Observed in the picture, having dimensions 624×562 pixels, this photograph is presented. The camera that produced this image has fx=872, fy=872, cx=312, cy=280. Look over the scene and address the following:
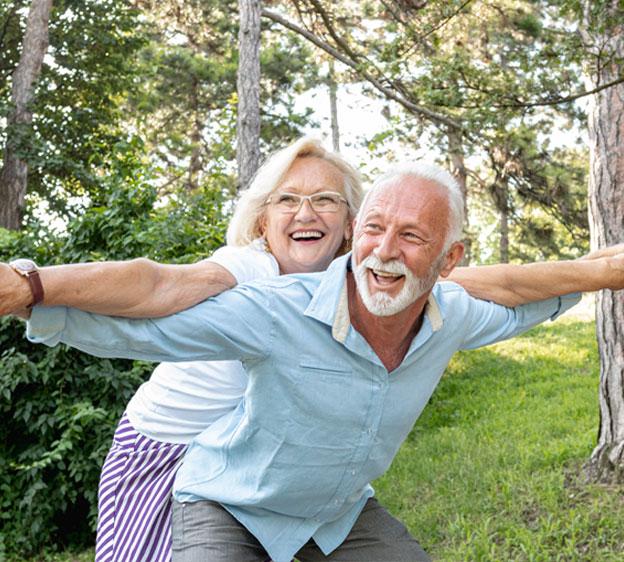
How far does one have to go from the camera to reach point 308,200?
309cm

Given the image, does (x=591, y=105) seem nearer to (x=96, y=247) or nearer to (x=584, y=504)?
(x=584, y=504)

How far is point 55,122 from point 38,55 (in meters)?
1.21

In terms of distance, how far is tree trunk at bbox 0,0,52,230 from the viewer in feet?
49.9

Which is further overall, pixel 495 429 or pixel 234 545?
pixel 495 429

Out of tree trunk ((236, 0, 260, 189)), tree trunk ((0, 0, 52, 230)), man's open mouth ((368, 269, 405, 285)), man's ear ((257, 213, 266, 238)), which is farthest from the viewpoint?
tree trunk ((0, 0, 52, 230))

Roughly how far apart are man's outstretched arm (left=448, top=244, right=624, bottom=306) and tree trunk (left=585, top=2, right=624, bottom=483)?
109 inches

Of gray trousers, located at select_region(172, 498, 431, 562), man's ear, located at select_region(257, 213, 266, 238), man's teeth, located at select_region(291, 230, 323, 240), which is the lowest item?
gray trousers, located at select_region(172, 498, 431, 562)

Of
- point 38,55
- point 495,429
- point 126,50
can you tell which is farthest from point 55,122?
point 495,429

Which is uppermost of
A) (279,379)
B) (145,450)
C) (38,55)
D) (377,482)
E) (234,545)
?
(38,55)

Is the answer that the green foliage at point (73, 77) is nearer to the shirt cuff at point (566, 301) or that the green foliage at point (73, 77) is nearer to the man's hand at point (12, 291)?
the shirt cuff at point (566, 301)

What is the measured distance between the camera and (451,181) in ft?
8.95

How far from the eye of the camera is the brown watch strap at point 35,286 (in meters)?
1.88

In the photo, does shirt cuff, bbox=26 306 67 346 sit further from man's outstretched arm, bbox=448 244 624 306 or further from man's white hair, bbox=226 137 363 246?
man's outstretched arm, bbox=448 244 624 306

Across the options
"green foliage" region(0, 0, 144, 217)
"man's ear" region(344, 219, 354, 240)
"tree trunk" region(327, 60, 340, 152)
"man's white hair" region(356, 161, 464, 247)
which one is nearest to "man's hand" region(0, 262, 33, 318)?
"man's white hair" region(356, 161, 464, 247)
